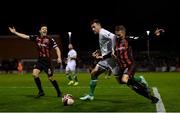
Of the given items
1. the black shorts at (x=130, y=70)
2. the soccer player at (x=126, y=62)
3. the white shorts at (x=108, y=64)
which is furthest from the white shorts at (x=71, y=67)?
the black shorts at (x=130, y=70)

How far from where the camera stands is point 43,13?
5606 cm

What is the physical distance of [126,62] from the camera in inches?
460

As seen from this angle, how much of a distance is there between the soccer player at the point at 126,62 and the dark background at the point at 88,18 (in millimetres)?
43492

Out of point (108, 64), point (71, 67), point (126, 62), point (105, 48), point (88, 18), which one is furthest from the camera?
point (88, 18)

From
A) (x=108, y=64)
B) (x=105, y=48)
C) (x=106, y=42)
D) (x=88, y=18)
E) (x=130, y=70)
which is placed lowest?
(x=130, y=70)

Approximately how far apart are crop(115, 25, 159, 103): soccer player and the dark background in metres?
43.5

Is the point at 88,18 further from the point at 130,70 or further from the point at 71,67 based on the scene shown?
the point at 130,70

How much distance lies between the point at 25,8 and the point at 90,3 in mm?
7769

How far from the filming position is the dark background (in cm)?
5566

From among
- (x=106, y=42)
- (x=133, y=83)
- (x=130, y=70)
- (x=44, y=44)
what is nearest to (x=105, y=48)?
(x=106, y=42)

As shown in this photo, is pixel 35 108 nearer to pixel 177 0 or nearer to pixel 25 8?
pixel 25 8

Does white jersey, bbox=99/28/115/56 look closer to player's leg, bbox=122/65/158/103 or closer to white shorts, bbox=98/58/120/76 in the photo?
white shorts, bbox=98/58/120/76

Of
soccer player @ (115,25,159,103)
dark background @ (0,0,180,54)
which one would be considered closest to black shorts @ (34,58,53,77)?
soccer player @ (115,25,159,103)

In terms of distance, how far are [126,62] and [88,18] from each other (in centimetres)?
4478
